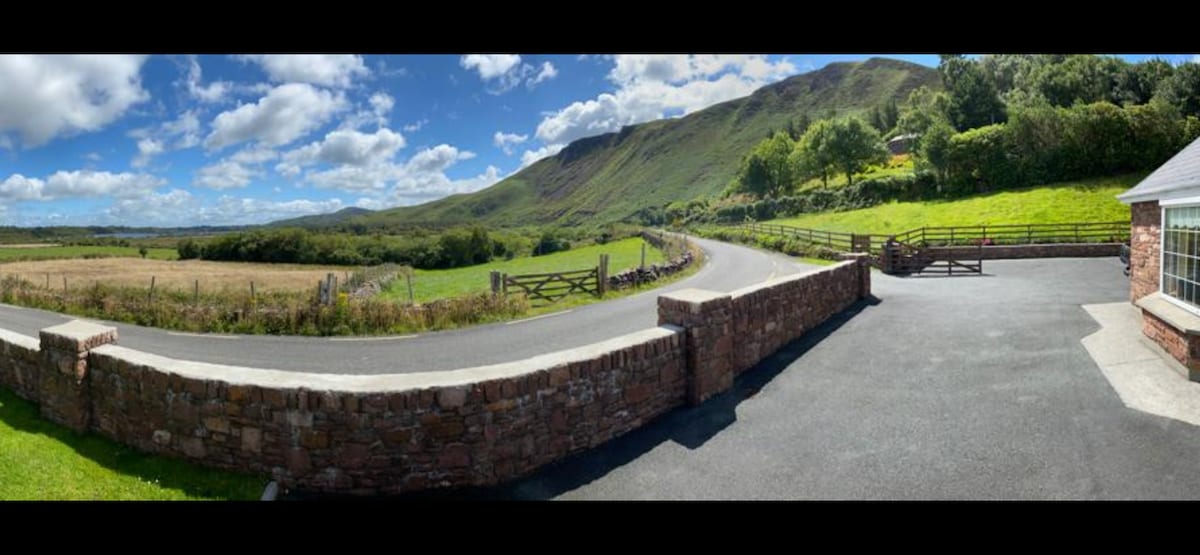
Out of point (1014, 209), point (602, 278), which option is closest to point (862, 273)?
point (602, 278)

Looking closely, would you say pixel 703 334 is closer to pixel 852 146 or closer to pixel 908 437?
pixel 908 437

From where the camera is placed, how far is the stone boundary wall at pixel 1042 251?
2502 centimetres

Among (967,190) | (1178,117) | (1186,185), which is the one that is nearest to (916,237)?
(967,190)

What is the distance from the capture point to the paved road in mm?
4938

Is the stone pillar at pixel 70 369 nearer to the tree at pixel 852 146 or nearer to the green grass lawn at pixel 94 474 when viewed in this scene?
the green grass lawn at pixel 94 474

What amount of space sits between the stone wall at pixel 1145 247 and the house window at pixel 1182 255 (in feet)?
1.73

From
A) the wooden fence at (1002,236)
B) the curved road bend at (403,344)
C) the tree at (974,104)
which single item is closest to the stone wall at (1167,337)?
the curved road bend at (403,344)

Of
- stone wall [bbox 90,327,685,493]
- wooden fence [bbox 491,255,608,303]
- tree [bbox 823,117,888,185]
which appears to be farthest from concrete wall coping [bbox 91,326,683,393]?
tree [bbox 823,117,888,185]

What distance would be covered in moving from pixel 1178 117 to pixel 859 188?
75.6 ft

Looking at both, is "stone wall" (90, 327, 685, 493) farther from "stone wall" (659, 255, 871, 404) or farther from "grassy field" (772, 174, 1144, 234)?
"grassy field" (772, 174, 1144, 234)

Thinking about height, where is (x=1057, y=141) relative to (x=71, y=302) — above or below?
above

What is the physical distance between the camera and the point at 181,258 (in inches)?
1961

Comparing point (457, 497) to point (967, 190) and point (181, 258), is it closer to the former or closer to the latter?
point (967, 190)

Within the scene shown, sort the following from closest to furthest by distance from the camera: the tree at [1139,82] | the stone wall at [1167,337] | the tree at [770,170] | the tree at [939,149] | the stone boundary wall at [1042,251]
Result: the stone wall at [1167,337] → the stone boundary wall at [1042,251] → the tree at [939,149] → the tree at [1139,82] → the tree at [770,170]
